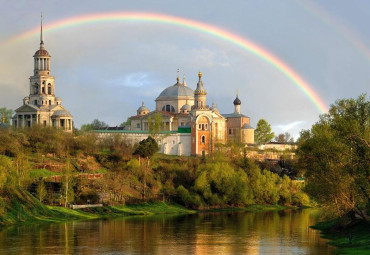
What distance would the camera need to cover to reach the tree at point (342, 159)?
47.0 m

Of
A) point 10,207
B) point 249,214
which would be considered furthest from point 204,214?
point 10,207

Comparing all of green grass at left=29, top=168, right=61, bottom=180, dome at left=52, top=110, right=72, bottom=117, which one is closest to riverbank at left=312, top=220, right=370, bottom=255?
green grass at left=29, top=168, right=61, bottom=180

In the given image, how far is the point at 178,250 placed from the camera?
149 ft

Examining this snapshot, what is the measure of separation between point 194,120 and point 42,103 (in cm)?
2483

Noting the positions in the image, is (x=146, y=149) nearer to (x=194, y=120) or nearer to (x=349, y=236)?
(x=194, y=120)

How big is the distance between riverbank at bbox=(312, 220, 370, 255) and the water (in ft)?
3.03

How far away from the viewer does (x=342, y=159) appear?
48.2 m

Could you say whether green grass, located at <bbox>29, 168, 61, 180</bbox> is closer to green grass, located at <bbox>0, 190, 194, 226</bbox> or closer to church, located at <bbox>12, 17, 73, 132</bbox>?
green grass, located at <bbox>0, 190, 194, 226</bbox>

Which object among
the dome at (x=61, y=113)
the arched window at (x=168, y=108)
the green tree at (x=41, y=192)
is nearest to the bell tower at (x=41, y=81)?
the dome at (x=61, y=113)

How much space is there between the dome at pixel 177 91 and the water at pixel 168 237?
191 feet

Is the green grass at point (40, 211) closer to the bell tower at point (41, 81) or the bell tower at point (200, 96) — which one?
the bell tower at point (200, 96)

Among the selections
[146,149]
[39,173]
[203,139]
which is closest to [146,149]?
[146,149]

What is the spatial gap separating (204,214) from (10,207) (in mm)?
24232

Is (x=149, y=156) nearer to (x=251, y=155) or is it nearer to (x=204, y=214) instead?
(x=204, y=214)
